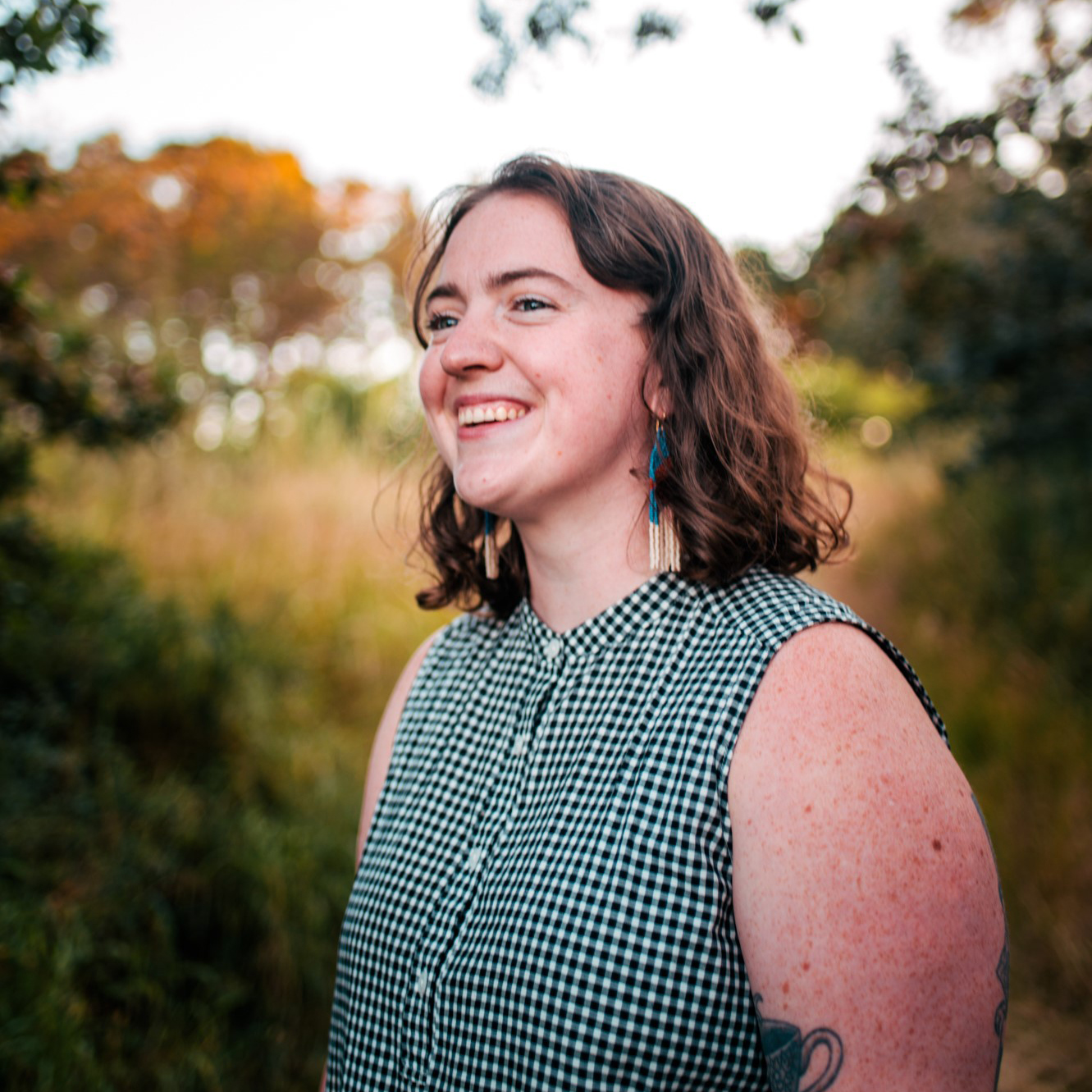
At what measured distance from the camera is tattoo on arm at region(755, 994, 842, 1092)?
46.6 inches

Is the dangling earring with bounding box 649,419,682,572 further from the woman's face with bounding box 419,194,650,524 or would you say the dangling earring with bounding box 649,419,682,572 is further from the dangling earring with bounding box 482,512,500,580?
the dangling earring with bounding box 482,512,500,580

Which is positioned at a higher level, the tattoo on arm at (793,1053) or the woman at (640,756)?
the woman at (640,756)

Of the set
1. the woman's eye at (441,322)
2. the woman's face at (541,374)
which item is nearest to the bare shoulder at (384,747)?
the woman's face at (541,374)

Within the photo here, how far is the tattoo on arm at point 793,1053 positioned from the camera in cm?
118

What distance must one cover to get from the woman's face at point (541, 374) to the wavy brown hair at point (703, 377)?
4 centimetres

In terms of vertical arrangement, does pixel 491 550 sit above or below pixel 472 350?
below

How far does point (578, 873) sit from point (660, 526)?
62 centimetres

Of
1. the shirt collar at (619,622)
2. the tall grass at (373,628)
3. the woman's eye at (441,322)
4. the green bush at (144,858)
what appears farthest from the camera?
the tall grass at (373,628)

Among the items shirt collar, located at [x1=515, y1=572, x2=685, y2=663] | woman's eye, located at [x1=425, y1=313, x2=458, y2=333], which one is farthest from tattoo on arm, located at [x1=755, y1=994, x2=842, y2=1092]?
woman's eye, located at [x1=425, y1=313, x2=458, y2=333]

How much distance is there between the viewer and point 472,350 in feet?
5.52

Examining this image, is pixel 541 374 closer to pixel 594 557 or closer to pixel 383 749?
pixel 594 557

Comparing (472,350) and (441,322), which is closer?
(472,350)

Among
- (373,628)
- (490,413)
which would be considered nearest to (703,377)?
(490,413)

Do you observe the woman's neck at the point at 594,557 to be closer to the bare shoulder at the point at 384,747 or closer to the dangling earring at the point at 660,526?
the dangling earring at the point at 660,526
